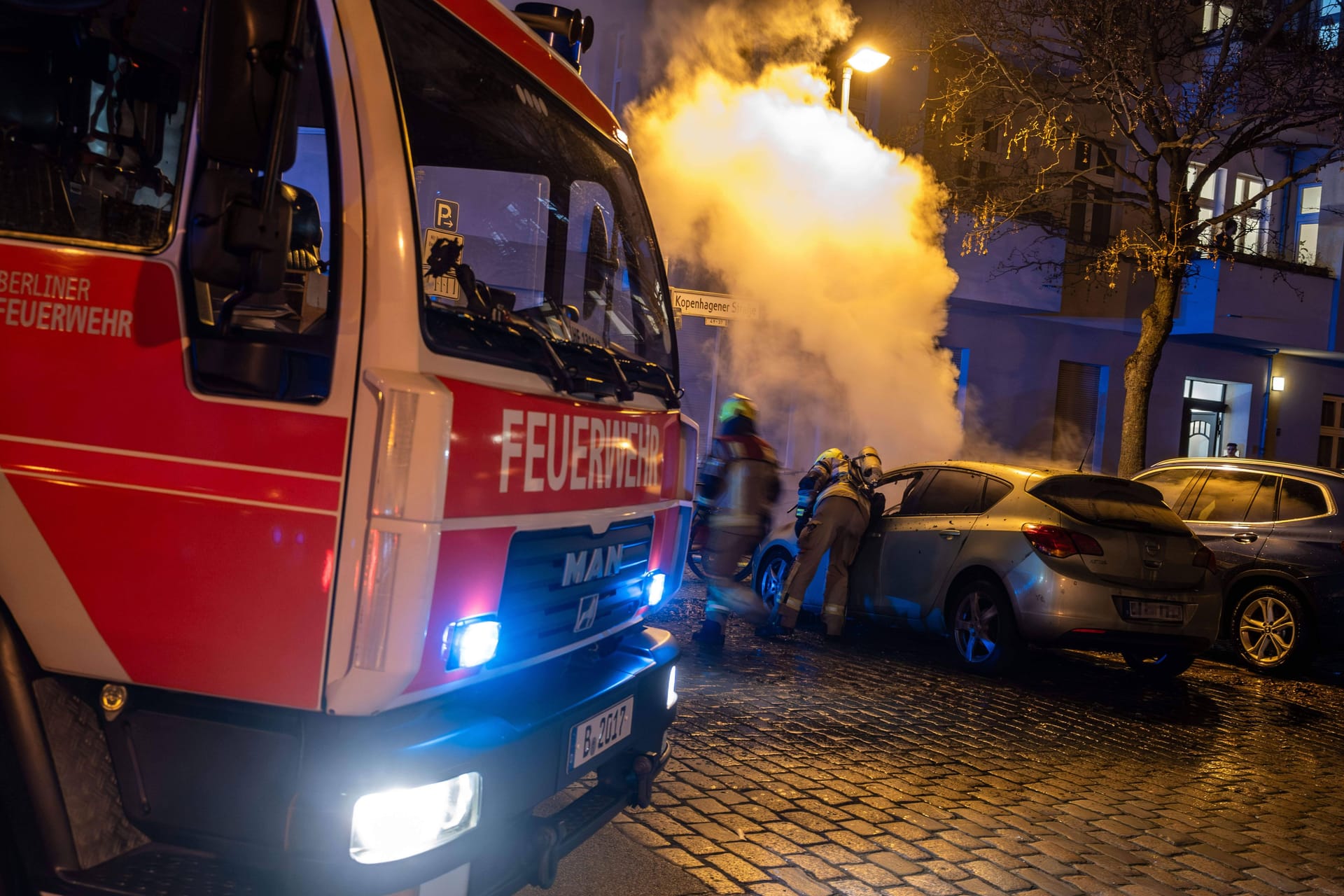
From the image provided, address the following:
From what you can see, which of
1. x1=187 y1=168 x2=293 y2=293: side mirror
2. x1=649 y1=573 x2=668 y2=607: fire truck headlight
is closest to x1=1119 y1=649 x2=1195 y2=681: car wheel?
x1=649 y1=573 x2=668 y2=607: fire truck headlight

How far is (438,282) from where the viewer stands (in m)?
3.00

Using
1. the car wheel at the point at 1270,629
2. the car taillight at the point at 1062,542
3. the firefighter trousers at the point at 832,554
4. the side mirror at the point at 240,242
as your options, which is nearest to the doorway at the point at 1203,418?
the car wheel at the point at 1270,629

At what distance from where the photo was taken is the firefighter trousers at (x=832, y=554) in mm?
9031

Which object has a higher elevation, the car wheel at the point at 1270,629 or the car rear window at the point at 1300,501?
the car rear window at the point at 1300,501

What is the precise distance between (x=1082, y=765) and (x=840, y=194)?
37.0 ft

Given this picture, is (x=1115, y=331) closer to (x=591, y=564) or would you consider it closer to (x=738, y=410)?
(x=738, y=410)

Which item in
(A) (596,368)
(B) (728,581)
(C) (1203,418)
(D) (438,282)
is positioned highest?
(C) (1203,418)

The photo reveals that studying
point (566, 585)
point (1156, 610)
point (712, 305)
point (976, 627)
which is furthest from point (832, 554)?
point (566, 585)

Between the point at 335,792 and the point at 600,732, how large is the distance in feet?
3.52

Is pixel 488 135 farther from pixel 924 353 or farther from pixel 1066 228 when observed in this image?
pixel 1066 228

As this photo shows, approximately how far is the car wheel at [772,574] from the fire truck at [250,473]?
288 inches

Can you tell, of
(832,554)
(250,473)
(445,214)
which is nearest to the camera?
(250,473)

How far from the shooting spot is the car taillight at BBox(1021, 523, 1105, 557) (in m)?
7.87

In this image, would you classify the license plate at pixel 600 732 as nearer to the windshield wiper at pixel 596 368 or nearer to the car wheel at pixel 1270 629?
the windshield wiper at pixel 596 368
